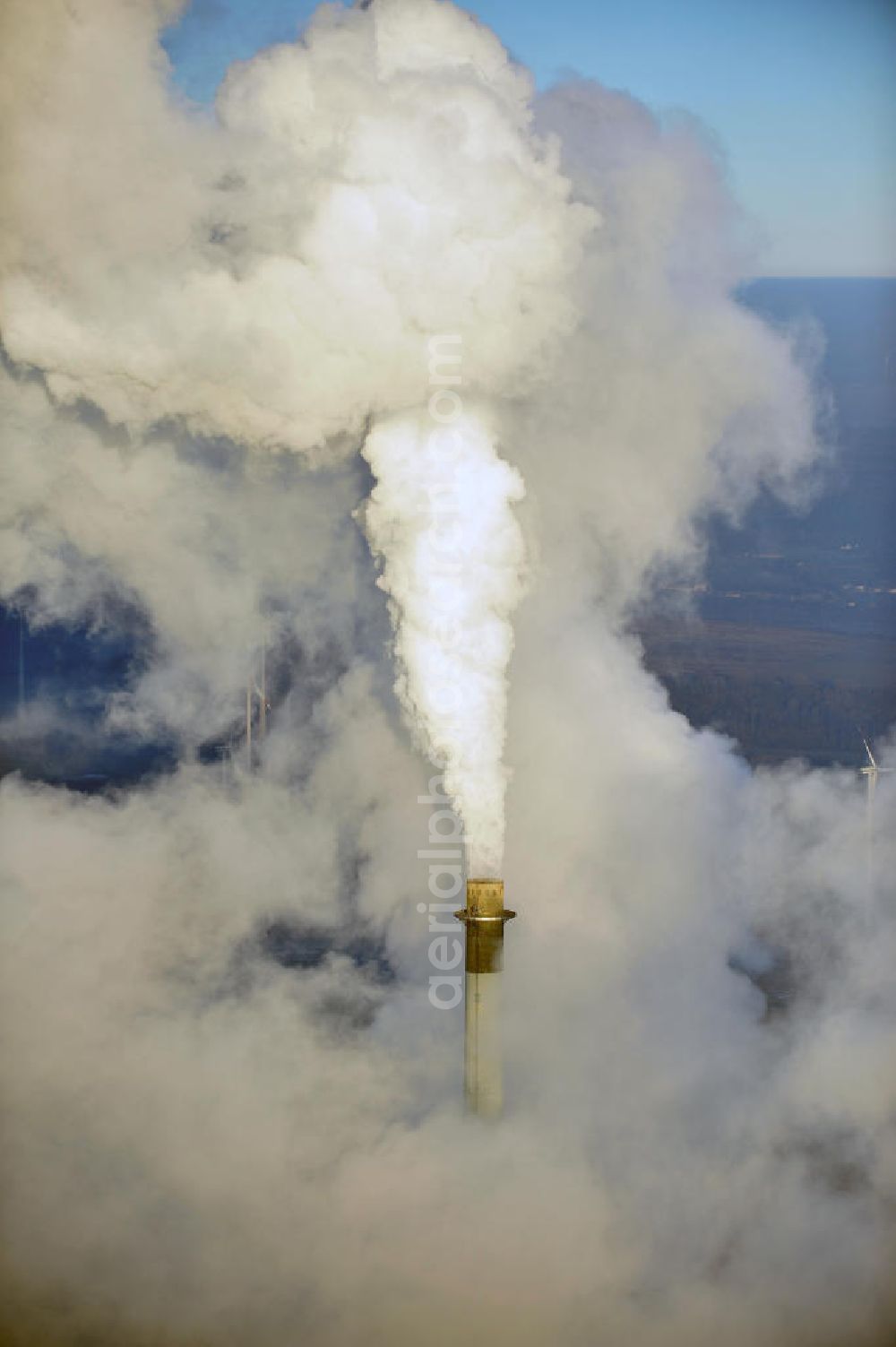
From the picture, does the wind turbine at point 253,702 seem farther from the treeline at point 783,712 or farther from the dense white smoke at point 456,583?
the treeline at point 783,712

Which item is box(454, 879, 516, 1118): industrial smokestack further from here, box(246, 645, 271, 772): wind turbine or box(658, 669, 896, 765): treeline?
box(658, 669, 896, 765): treeline

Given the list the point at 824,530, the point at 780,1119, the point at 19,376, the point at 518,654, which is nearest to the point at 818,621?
the point at 824,530

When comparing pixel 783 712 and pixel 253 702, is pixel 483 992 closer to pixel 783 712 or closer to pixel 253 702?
pixel 253 702

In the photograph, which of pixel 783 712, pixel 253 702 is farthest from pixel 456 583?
pixel 783 712

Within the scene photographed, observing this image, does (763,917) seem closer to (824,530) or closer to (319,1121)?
(319,1121)

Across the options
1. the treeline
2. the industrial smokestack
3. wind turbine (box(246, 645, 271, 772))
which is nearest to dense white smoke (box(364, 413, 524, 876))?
the industrial smokestack
